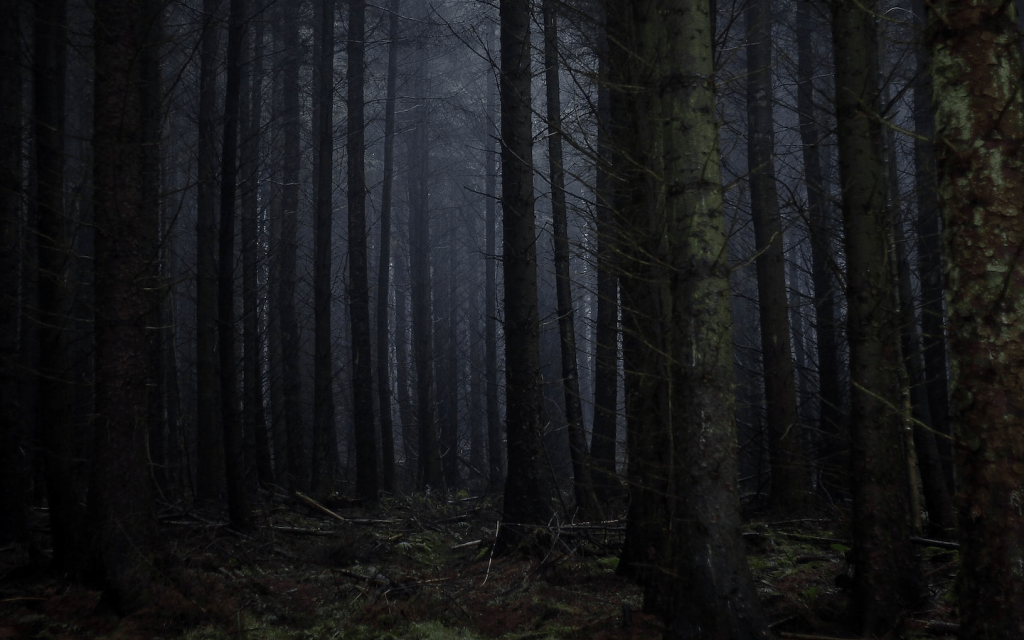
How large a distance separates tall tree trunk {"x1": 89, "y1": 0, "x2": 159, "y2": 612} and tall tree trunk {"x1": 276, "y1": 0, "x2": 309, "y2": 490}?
Answer: 7789 mm

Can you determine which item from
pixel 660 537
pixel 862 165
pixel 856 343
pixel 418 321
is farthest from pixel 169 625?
pixel 418 321

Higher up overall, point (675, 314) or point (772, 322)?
point (772, 322)

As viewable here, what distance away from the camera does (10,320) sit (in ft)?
25.3

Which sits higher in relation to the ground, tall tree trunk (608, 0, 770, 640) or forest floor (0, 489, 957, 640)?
tall tree trunk (608, 0, 770, 640)

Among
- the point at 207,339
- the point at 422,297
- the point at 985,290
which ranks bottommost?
the point at 985,290

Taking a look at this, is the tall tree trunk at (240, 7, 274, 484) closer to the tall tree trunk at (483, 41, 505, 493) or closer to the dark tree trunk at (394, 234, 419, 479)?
the tall tree trunk at (483, 41, 505, 493)

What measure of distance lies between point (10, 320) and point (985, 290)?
27.6 feet

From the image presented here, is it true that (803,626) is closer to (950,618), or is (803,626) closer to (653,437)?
(950,618)

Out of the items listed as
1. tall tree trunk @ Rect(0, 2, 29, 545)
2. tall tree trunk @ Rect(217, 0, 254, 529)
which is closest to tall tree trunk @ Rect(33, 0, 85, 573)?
tall tree trunk @ Rect(0, 2, 29, 545)

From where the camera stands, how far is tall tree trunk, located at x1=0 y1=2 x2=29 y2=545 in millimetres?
7660

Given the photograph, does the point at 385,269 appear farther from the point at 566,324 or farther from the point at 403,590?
the point at 403,590

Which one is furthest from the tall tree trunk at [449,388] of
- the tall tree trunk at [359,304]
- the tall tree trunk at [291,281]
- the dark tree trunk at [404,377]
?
the tall tree trunk at [359,304]

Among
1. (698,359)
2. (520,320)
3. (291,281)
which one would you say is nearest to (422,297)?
(291,281)

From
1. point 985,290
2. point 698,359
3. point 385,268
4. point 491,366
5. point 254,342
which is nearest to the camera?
point 985,290
